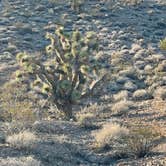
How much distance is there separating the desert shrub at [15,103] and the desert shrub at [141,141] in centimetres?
379

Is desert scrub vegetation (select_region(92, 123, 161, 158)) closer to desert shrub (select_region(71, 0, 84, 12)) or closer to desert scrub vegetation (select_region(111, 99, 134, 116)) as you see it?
desert scrub vegetation (select_region(111, 99, 134, 116))

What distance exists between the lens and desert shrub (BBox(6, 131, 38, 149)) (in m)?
11.9

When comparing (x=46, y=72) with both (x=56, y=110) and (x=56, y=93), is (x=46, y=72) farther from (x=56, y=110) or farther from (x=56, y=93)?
(x=56, y=110)

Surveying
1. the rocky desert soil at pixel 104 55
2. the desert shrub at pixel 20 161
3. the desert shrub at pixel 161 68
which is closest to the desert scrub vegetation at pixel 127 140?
the rocky desert soil at pixel 104 55

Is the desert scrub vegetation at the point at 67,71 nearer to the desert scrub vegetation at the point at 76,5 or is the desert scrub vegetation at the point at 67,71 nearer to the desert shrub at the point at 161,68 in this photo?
the desert shrub at the point at 161,68

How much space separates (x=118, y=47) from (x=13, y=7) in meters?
12.8

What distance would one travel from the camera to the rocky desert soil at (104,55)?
12.1 m

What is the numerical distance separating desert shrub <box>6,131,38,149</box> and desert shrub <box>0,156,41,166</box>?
116 centimetres

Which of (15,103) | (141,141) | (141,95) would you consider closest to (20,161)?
(141,141)

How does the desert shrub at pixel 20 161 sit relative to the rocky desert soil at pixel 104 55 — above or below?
above

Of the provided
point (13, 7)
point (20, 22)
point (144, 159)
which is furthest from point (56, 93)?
point (13, 7)

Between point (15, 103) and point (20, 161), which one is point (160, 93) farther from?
point (20, 161)

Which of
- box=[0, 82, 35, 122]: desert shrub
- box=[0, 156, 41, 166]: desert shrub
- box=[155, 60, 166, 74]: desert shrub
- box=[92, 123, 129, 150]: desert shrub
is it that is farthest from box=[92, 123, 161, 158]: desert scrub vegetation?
box=[155, 60, 166, 74]: desert shrub

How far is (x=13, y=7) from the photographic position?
4406cm
